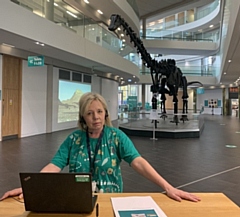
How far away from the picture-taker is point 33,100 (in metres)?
9.79

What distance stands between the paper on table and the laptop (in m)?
0.16

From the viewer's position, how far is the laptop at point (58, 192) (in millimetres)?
1158

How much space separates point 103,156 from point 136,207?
48 centimetres

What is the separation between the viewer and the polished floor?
3.99 meters

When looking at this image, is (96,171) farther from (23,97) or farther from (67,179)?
(23,97)

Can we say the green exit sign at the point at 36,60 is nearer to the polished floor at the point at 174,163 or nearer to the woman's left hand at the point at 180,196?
the polished floor at the point at 174,163

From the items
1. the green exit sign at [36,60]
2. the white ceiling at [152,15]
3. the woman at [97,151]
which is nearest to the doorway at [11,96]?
the white ceiling at [152,15]

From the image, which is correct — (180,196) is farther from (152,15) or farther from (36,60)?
(152,15)

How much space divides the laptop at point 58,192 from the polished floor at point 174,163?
269cm

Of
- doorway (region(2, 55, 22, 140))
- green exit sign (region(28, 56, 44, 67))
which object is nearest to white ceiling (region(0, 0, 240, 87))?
green exit sign (region(28, 56, 44, 67))

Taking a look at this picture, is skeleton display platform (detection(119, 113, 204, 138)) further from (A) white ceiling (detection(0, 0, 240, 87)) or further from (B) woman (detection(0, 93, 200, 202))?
(B) woman (detection(0, 93, 200, 202))

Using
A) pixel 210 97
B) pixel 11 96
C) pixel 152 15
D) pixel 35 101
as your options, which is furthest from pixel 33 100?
pixel 210 97

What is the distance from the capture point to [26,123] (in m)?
9.45

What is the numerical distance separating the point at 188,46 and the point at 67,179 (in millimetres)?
20250
